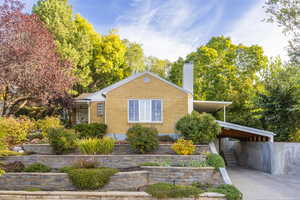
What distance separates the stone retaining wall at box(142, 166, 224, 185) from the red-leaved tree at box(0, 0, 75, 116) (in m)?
9.62

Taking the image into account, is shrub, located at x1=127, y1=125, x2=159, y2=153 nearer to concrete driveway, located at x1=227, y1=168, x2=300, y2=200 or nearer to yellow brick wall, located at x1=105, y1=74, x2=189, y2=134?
yellow brick wall, located at x1=105, y1=74, x2=189, y2=134

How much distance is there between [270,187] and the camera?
31.1 ft

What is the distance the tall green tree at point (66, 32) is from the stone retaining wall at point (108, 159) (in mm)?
10687

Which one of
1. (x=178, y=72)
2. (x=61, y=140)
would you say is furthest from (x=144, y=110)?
(x=178, y=72)

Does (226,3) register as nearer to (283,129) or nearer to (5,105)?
(283,129)

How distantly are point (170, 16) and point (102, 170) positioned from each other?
12890 millimetres

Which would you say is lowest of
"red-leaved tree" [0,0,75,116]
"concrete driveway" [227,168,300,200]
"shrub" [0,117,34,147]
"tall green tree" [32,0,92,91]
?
"concrete driveway" [227,168,300,200]

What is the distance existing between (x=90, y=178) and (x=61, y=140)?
11.6 ft

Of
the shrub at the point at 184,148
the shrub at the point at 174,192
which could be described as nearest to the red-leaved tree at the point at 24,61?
the shrub at the point at 184,148

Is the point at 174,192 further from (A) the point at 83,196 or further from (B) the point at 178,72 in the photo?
(B) the point at 178,72

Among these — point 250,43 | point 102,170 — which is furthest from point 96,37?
point 102,170

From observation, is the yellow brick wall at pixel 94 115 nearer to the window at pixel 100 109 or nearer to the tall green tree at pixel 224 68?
the window at pixel 100 109

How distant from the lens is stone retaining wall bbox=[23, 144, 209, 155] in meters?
11.3

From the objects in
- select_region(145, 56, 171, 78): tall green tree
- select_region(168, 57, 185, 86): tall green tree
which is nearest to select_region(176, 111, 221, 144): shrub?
select_region(168, 57, 185, 86): tall green tree
